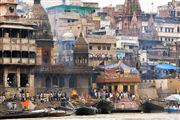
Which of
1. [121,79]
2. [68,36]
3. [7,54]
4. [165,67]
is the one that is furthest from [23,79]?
[165,67]

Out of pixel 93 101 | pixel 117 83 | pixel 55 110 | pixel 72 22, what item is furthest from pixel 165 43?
pixel 55 110

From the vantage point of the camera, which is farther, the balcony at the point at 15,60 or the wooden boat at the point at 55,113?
the balcony at the point at 15,60

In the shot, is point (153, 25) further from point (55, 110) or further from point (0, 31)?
point (55, 110)

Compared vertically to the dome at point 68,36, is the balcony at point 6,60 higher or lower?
lower

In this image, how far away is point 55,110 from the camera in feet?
165

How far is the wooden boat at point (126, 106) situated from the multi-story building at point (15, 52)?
7.35 metres

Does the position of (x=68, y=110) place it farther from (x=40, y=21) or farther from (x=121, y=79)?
(x=40, y=21)

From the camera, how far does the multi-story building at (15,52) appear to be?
5728 centimetres

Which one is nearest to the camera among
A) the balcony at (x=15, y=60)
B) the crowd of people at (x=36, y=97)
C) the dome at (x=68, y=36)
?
the crowd of people at (x=36, y=97)

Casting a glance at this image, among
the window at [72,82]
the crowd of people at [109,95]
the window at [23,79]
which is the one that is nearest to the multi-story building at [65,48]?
the window at [72,82]

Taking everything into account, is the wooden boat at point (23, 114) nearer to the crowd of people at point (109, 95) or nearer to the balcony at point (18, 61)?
the balcony at point (18, 61)

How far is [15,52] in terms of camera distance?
5816cm

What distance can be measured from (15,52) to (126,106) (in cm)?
1061

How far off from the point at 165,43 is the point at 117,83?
24.0 m
